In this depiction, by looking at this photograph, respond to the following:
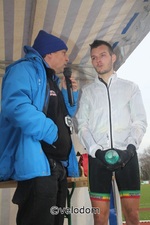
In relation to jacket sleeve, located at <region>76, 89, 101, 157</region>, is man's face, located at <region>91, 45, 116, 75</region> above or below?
above

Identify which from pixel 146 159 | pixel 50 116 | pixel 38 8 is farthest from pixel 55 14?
pixel 146 159

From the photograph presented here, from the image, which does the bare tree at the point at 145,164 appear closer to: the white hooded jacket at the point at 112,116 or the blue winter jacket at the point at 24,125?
the white hooded jacket at the point at 112,116

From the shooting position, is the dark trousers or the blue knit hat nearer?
the dark trousers

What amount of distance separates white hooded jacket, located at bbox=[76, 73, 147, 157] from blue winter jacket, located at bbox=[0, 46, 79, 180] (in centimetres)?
23

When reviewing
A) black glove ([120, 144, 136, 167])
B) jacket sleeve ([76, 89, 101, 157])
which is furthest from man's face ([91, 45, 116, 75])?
black glove ([120, 144, 136, 167])

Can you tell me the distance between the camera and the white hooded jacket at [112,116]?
121 cm

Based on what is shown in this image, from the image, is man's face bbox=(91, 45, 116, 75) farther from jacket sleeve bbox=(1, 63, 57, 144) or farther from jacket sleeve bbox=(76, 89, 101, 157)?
jacket sleeve bbox=(1, 63, 57, 144)

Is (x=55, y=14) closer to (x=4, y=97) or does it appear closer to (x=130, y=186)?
(x=4, y=97)

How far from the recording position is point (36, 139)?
1.11 meters

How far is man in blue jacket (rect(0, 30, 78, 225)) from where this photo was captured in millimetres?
1047

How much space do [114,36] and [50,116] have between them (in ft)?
3.99

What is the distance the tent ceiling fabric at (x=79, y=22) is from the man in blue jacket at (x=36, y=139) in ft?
1.99

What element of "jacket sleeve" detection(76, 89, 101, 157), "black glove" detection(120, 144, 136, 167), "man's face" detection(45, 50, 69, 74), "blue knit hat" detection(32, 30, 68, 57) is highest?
"blue knit hat" detection(32, 30, 68, 57)

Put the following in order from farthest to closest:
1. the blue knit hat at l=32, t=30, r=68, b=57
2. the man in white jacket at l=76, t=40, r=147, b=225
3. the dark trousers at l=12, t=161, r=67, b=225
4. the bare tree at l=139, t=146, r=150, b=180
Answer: the blue knit hat at l=32, t=30, r=68, b=57 → the bare tree at l=139, t=146, r=150, b=180 → the man in white jacket at l=76, t=40, r=147, b=225 → the dark trousers at l=12, t=161, r=67, b=225
